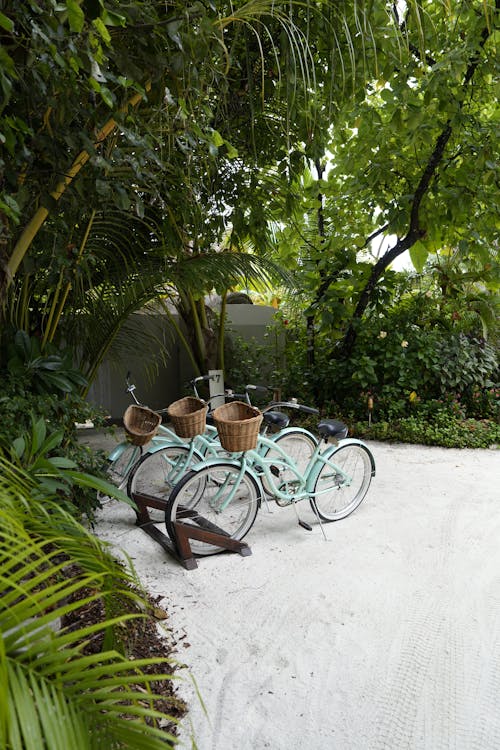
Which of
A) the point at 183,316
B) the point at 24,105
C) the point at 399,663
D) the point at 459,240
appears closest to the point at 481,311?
the point at 459,240

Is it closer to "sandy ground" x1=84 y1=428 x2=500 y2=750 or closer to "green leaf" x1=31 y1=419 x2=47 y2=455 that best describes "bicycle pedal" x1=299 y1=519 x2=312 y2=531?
"sandy ground" x1=84 y1=428 x2=500 y2=750

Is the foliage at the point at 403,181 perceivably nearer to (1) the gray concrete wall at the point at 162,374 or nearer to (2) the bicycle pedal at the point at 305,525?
(1) the gray concrete wall at the point at 162,374

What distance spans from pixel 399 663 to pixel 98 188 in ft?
7.22

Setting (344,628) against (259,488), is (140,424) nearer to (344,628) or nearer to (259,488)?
(259,488)

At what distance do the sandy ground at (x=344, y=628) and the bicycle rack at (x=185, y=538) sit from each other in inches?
2.3

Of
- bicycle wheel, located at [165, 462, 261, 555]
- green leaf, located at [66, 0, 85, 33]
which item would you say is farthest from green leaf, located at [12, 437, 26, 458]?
green leaf, located at [66, 0, 85, 33]

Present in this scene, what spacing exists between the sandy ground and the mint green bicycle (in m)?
0.15

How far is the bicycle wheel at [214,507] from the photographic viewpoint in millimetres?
3109

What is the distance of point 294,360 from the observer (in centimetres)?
714

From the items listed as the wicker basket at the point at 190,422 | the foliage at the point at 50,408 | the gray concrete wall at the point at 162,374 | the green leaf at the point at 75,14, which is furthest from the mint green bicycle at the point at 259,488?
the gray concrete wall at the point at 162,374

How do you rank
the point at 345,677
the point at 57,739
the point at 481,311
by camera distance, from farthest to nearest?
the point at 481,311, the point at 345,677, the point at 57,739

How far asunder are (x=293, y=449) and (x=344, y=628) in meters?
2.38

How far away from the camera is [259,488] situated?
10.9ft

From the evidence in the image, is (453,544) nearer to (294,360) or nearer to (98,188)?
(98,188)
